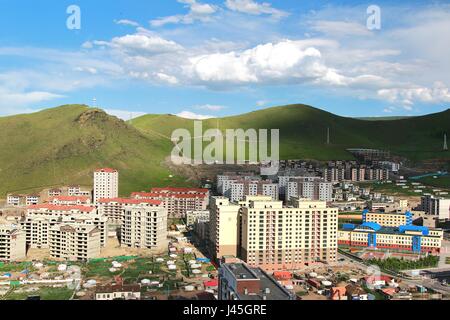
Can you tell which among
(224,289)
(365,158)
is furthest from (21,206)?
(365,158)

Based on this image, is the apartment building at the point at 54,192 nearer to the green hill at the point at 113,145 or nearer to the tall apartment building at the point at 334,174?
the green hill at the point at 113,145

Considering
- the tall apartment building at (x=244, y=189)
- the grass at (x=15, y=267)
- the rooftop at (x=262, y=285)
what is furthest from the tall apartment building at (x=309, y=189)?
the rooftop at (x=262, y=285)

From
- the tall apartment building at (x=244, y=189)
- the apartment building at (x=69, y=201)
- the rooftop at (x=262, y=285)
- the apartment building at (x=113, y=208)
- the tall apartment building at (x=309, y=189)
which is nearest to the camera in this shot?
the rooftop at (x=262, y=285)

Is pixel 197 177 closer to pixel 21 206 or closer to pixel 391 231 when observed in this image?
pixel 21 206

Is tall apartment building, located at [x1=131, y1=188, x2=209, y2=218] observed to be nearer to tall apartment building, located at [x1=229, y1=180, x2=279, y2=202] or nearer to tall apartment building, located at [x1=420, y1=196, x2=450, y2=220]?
tall apartment building, located at [x1=229, y1=180, x2=279, y2=202]

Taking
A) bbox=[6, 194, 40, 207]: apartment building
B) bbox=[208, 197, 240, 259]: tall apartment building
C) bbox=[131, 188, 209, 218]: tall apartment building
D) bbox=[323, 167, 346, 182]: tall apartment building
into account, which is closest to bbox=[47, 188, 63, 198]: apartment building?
bbox=[6, 194, 40, 207]: apartment building
